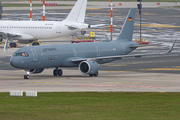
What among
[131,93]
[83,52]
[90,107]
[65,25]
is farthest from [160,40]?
[90,107]

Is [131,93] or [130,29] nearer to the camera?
[131,93]

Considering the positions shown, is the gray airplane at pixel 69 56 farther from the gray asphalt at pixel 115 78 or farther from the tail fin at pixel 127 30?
the gray asphalt at pixel 115 78

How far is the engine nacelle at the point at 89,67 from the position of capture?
156 feet

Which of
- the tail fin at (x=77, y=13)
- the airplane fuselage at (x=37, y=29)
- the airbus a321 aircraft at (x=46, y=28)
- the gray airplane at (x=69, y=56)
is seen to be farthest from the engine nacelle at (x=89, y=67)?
the tail fin at (x=77, y=13)

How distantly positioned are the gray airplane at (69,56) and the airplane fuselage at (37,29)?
27.3 meters

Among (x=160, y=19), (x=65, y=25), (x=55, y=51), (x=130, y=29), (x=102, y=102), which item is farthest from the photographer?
(x=160, y=19)

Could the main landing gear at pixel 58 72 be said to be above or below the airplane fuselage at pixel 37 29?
below

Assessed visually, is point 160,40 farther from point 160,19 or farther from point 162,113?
point 162,113

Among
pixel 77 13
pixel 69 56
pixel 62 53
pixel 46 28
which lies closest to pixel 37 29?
pixel 46 28

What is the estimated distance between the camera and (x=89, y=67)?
4759 centimetres

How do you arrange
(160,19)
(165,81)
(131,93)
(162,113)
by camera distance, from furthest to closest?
Answer: (160,19) < (165,81) < (131,93) < (162,113)

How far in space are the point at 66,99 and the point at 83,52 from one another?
66.6 ft

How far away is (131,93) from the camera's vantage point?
34969 millimetres

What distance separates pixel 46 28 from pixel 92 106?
185 ft
